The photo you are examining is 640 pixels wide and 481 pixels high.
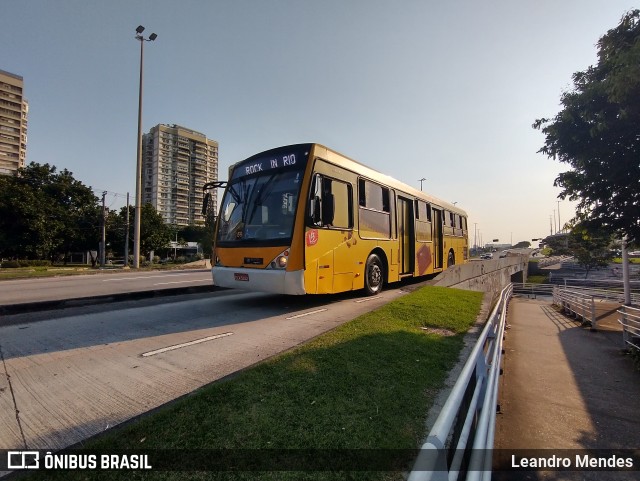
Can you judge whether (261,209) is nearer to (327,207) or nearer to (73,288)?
(327,207)

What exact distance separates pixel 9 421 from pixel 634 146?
10.5m

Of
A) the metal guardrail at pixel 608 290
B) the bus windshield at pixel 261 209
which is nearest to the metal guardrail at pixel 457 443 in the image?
the bus windshield at pixel 261 209

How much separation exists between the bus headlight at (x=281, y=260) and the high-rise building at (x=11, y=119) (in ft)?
378

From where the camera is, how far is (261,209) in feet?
23.7

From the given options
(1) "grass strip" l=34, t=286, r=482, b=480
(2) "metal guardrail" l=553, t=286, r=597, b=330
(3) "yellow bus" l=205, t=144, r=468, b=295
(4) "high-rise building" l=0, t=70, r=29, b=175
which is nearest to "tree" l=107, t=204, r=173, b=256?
(3) "yellow bus" l=205, t=144, r=468, b=295

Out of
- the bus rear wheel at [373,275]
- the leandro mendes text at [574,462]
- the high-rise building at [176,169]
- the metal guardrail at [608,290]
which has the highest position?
the high-rise building at [176,169]

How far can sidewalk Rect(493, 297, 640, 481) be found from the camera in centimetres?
356

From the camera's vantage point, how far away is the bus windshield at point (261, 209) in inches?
268

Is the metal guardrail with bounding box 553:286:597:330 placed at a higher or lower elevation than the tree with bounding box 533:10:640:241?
lower

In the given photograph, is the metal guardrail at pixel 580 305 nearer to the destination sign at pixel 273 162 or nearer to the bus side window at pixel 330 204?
the bus side window at pixel 330 204

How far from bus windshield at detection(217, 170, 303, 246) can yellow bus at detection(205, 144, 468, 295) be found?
2 cm

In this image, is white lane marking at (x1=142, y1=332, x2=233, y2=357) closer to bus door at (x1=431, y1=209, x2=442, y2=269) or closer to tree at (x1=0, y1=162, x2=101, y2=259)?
bus door at (x1=431, y1=209, x2=442, y2=269)

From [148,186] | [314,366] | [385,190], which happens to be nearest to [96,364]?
[314,366]

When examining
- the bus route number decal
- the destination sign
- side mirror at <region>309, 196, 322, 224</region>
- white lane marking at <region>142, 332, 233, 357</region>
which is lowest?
white lane marking at <region>142, 332, 233, 357</region>
